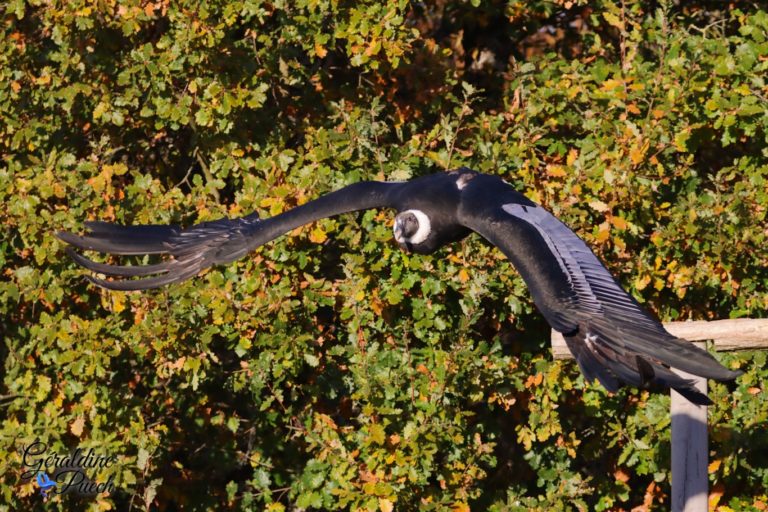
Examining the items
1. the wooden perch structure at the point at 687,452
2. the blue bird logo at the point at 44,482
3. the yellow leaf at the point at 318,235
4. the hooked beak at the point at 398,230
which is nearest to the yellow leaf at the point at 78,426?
the blue bird logo at the point at 44,482

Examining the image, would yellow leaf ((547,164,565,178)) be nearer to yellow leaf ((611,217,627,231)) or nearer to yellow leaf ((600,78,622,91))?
yellow leaf ((611,217,627,231))

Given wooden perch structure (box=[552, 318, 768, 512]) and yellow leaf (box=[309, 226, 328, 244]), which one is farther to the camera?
yellow leaf (box=[309, 226, 328, 244])

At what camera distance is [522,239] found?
5.48m

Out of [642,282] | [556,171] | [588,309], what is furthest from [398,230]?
[642,282]

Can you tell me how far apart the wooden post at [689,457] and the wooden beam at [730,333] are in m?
0.31

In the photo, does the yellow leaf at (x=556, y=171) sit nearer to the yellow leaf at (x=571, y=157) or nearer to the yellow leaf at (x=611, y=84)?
the yellow leaf at (x=571, y=157)

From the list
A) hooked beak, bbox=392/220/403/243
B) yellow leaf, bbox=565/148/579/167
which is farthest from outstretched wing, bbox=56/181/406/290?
yellow leaf, bbox=565/148/579/167

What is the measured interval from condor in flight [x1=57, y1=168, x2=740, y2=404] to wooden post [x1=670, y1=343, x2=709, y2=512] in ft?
3.79

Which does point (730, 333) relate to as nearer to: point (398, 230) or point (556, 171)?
point (398, 230)

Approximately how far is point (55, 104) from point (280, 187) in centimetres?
178

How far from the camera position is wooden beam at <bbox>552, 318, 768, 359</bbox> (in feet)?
20.2

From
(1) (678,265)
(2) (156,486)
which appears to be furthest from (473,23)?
(2) (156,486)

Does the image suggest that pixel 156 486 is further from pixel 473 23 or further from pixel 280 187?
pixel 473 23

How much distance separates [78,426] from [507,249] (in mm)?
3340
